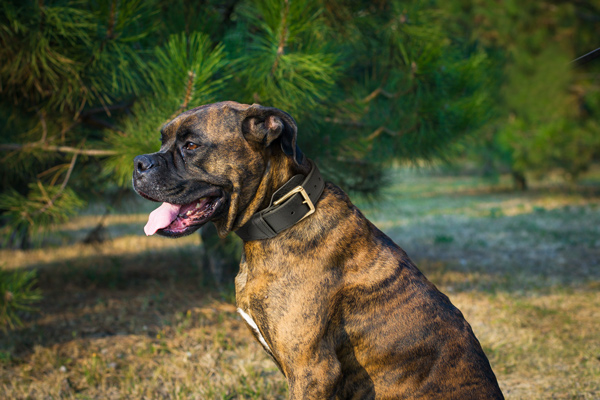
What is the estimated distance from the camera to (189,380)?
3215 mm

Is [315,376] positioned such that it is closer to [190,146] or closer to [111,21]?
[190,146]

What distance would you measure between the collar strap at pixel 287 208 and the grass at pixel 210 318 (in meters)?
1.47

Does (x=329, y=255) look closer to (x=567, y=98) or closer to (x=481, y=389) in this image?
(x=481, y=389)

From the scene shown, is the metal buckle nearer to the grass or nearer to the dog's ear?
the dog's ear

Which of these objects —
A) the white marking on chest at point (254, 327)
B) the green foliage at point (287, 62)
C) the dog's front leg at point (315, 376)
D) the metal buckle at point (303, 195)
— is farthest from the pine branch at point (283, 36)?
the dog's front leg at point (315, 376)

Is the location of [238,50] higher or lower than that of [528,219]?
higher

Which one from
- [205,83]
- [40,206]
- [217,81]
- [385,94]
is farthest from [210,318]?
[385,94]

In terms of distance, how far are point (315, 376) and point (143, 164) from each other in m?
1.13

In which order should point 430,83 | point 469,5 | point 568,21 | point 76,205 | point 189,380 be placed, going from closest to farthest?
point 189,380 < point 76,205 < point 430,83 < point 568,21 < point 469,5

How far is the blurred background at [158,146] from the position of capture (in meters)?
3.17

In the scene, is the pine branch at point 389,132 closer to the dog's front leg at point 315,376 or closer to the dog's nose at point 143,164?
the dog's nose at point 143,164

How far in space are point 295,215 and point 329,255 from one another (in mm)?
219

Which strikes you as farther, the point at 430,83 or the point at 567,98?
the point at 567,98

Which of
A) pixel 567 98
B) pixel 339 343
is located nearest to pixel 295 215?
pixel 339 343
